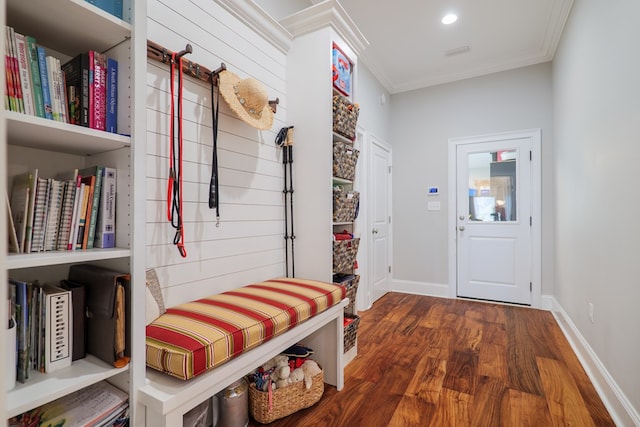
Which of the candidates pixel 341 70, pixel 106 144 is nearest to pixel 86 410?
pixel 106 144

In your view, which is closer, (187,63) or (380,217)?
(187,63)

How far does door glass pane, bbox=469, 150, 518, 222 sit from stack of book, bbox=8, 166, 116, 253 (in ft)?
12.6

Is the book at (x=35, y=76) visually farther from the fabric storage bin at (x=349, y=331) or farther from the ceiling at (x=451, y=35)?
the fabric storage bin at (x=349, y=331)

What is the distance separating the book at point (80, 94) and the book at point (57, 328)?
518 millimetres

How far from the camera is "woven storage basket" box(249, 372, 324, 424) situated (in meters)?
1.55

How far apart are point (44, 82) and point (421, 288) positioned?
4.13 meters

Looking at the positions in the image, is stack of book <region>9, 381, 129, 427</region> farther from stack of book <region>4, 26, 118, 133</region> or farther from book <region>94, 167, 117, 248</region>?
stack of book <region>4, 26, 118, 133</region>

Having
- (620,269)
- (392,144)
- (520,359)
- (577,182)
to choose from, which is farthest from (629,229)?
(392,144)


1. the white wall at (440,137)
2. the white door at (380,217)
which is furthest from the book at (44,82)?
the white wall at (440,137)

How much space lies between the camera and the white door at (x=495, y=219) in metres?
3.61

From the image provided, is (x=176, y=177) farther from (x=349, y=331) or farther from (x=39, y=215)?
(x=349, y=331)

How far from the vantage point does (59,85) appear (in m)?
0.91

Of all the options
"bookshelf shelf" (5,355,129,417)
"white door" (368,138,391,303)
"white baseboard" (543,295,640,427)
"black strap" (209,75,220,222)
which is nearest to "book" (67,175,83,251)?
"bookshelf shelf" (5,355,129,417)

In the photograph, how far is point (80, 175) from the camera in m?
1.03
